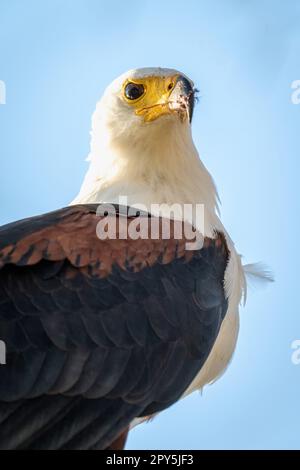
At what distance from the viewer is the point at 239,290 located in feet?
35.4

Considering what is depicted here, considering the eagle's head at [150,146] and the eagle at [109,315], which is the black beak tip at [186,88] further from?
the eagle at [109,315]

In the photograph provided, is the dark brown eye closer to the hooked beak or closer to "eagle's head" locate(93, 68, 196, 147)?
"eagle's head" locate(93, 68, 196, 147)

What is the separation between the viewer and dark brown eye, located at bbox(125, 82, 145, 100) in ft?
37.4

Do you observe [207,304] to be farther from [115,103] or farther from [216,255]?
[115,103]

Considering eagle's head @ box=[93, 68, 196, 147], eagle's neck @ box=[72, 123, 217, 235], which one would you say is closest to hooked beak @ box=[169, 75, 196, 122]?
eagle's head @ box=[93, 68, 196, 147]

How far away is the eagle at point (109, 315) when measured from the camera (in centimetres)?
911

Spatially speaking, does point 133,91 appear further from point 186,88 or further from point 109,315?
point 109,315

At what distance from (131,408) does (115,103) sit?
10.8 ft

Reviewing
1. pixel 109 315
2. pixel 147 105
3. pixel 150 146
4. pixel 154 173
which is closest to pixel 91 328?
pixel 109 315

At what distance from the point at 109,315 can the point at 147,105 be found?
2.52 meters

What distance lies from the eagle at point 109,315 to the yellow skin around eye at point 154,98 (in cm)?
76

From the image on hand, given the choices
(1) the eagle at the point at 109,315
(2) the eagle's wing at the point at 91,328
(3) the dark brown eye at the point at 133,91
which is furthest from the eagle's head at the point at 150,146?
(2) the eagle's wing at the point at 91,328

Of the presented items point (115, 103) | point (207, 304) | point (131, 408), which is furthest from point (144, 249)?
point (115, 103)

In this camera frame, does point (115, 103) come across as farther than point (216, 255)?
Yes
